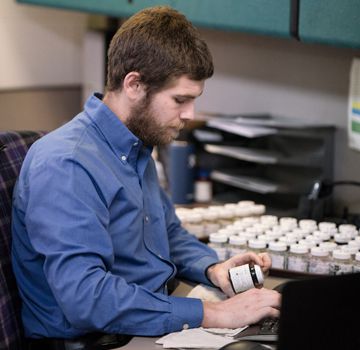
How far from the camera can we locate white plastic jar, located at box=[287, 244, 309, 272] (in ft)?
6.01

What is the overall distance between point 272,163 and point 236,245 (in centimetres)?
61

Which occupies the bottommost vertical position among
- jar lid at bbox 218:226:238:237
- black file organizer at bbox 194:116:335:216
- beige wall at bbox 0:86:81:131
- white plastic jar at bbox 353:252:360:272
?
white plastic jar at bbox 353:252:360:272

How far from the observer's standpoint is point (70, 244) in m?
1.41

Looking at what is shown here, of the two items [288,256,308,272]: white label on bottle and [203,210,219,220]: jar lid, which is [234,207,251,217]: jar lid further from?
[288,256,308,272]: white label on bottle

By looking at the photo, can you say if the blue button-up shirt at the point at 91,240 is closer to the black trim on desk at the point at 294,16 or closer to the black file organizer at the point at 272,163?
the black trim on desk at the point at 294,16

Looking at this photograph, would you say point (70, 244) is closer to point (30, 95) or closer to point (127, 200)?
point (127, 200)

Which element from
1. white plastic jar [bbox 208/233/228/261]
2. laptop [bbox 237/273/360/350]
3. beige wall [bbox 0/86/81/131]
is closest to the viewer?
laptop [bbox 237/273/360/350]

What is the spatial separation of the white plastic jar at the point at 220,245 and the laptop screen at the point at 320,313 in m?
0.79

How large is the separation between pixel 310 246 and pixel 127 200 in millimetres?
527

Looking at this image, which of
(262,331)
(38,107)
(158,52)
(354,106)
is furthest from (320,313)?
(38,107)

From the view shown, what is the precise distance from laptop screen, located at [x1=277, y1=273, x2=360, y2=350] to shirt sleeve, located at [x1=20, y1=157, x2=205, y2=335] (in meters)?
0.42

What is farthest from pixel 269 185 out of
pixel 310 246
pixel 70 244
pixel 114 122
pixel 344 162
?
pixel 70 244

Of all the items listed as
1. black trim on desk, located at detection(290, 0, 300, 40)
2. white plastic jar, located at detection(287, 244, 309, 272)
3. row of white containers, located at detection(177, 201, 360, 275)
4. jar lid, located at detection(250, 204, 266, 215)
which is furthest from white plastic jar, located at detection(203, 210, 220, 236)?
black trim on desk, located at detection(290, 0, 300, 40)

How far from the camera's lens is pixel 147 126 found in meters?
1.61
